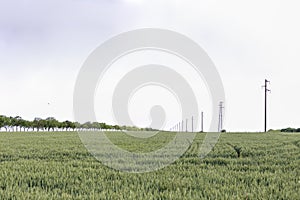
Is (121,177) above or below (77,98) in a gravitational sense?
below

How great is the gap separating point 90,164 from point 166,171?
11.6 feet

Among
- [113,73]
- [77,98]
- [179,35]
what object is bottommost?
[77,98]

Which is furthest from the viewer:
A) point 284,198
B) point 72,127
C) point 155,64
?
point 72,127

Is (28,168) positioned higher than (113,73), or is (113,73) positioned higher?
(113,73)

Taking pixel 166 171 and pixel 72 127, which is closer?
pixel 166 171

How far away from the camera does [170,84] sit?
2191 centimetres

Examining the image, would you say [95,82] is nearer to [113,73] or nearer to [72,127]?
[113,73]

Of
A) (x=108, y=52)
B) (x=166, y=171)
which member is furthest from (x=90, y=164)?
(x=108, y=52)

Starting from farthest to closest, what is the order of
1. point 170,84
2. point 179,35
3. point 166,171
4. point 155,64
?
point 170,84 → point 155,64 → point 179,35 → point 166,171

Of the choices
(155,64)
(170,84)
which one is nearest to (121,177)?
(155,64)

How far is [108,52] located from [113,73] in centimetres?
270

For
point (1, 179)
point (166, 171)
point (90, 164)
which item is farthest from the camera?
point (90, 164)

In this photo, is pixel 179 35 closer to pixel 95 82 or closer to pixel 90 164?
pixel 95 82

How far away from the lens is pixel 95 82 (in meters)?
15.3
